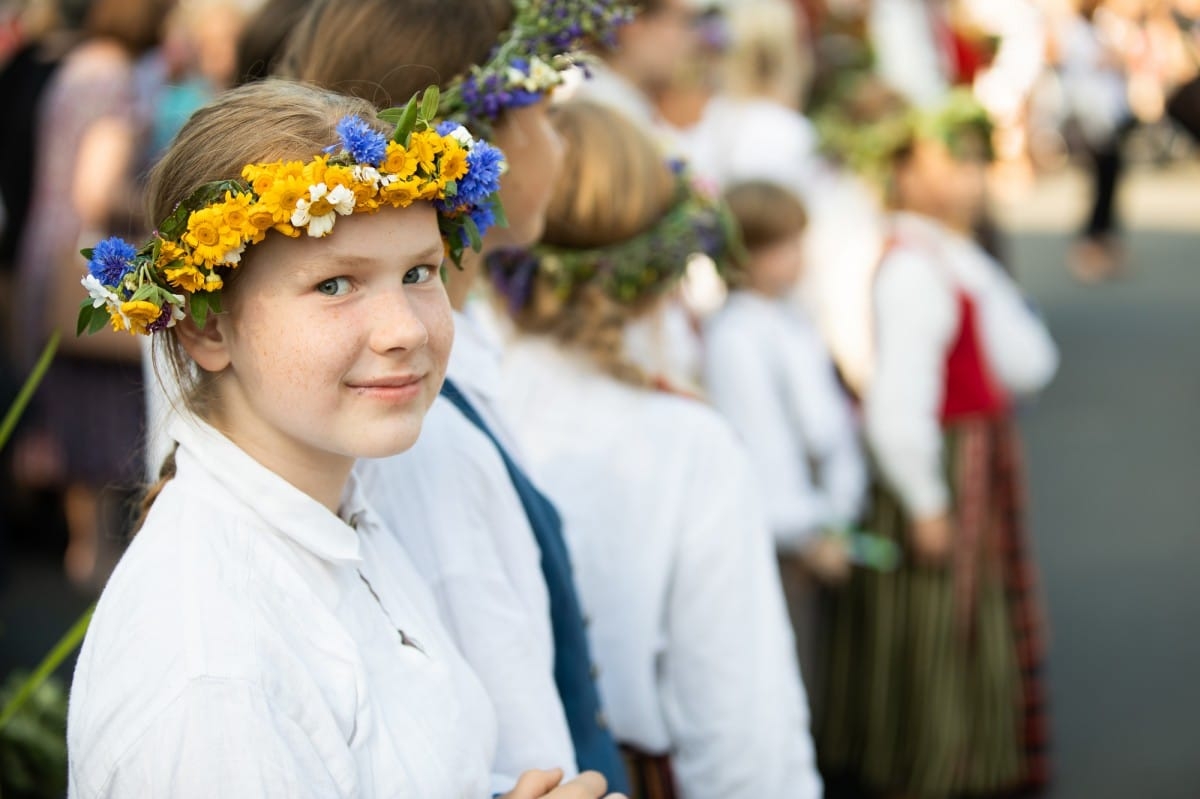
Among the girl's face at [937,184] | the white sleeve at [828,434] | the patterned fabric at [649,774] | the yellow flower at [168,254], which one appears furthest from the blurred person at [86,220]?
the yellow flower at [168,254]

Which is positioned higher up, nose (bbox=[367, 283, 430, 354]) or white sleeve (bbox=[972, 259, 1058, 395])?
nose (bbox=[367, 283, 430, 354])

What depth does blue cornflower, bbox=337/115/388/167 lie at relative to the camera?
1473mm

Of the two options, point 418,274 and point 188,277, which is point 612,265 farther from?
point 188,277

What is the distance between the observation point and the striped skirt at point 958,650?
4117 mm

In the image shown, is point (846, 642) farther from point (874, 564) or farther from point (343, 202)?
point (343, 202)

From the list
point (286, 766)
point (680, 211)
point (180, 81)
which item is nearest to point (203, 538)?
point (286, 766)

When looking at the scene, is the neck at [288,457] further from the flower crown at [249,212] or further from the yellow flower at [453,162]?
the yellow flower at [453,162]

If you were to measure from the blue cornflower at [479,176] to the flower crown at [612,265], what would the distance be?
83cm

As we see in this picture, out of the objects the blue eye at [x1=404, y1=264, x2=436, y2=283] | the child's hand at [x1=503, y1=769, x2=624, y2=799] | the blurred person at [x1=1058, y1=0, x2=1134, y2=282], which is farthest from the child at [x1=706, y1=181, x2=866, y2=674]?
the blurred person at [x1=1058, y1=0, x2=1134, y2=282]

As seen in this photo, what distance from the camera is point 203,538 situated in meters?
1.42

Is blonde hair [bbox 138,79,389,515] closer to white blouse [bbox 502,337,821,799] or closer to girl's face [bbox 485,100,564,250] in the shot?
girl's face [bbox 485,100,564,250]

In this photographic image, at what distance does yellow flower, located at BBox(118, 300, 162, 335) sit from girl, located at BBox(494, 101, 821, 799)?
1.08 meters

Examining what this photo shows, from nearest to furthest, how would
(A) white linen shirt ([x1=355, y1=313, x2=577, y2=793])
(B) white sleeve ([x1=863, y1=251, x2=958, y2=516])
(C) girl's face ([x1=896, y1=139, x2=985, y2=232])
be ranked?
(A) white linen shirt ([x1=355, y1=313, x2=577, y2=793]) < (B) white sleeve ([x1=863, y1=251, x2=958, y2=516]) < (C) girl's face ([x1=896, y1=139, x2=985, y2=232])

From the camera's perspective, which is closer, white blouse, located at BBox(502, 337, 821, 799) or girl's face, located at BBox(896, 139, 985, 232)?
white blouse, located at BBox(502, 337, 821, 799)
